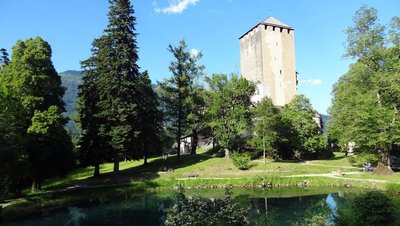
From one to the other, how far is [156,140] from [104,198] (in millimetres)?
13499

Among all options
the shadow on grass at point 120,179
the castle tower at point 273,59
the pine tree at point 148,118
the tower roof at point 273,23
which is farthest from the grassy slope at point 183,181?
the tower roof at point 273,23

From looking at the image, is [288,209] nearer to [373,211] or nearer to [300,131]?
[373,211]

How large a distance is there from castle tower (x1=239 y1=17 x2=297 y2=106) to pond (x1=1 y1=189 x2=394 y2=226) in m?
30.1

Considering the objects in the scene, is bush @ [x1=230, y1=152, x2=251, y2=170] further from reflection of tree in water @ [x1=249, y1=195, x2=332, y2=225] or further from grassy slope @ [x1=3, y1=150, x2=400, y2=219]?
reflection of tree in water @ [x1=249, y1=195, x2=332, y2=225]

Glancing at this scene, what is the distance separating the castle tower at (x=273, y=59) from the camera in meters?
58.1

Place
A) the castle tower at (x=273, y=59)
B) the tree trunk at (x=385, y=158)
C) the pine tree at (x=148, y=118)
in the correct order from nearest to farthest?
the tree trunk at (x=385, y=158), the pine tree at (x=148, y=118), the castle tower at (x=273, y=59)

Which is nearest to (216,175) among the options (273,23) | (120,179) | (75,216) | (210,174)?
(210,174)

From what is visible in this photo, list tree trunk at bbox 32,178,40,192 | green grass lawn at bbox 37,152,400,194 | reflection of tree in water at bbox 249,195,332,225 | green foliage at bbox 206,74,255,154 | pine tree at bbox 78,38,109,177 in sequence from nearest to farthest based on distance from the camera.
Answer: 1. reflection of tree in water at bbox 249,195,332,225
2. tree trunk at bbox 32,178,40,192
3. green grass lawn at bbox 37,152,400,194
4. pine tree at bbox 78,38,109,177
5. green foliage at bbox 206,74,255,154

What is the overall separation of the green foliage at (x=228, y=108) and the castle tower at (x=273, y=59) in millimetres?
9328

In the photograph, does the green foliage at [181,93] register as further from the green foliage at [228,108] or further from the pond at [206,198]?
the pond at [206,198]

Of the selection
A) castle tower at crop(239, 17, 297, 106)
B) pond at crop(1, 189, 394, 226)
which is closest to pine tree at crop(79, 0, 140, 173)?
pond at crop(1, 189, 394, 226)

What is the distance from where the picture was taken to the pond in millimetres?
20798

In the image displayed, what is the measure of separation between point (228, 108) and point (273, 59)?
17.0 metres

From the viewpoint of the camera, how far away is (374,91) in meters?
31.8
